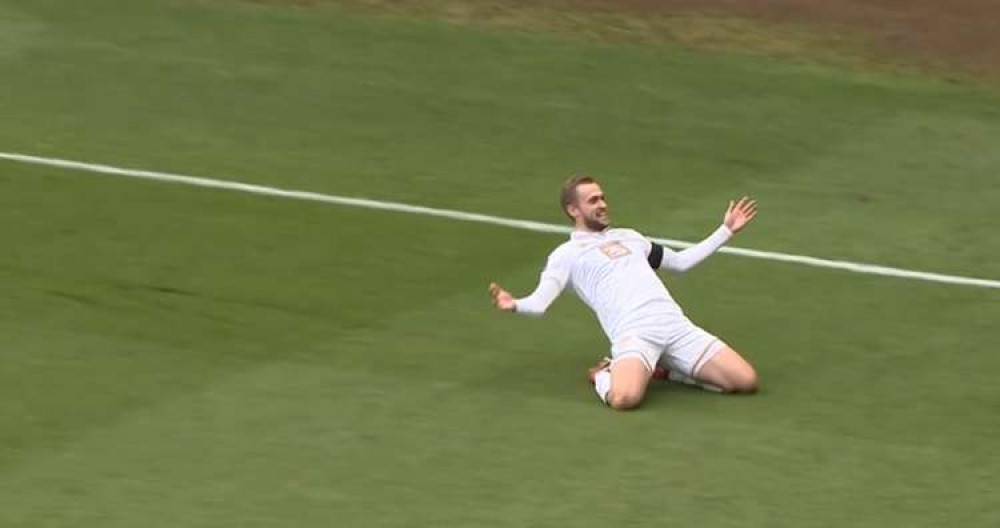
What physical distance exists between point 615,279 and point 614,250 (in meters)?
0.21

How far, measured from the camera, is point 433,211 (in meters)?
15.6

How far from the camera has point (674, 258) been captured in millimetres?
12641

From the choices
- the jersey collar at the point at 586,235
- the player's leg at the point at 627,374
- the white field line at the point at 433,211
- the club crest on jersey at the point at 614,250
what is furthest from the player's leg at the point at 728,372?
the white field line at the point at 433,211

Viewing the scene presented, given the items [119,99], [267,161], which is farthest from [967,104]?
[119,99]

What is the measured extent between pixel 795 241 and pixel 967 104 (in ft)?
11.6

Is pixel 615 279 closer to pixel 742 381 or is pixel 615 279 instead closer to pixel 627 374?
pixel 627 374

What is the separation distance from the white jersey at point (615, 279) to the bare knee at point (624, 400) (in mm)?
428

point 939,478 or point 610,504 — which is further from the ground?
point 939,478

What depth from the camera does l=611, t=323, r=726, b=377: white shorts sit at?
1205 centimetres

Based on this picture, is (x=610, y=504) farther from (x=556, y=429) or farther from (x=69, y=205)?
(x=69, y=205)

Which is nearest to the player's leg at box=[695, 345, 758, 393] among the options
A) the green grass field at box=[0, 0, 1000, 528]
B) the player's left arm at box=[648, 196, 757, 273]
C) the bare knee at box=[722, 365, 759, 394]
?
the bare knee at box=[722, 365, 759, 394]

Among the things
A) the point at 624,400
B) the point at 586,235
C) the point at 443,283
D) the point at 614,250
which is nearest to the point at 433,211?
the point at 443,283

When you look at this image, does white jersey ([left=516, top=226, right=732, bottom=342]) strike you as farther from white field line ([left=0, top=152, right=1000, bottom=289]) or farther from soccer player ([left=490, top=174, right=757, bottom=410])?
white field line ([left=0, top=152, right=1000, bottom=289])

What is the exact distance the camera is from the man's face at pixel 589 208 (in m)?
12.5
